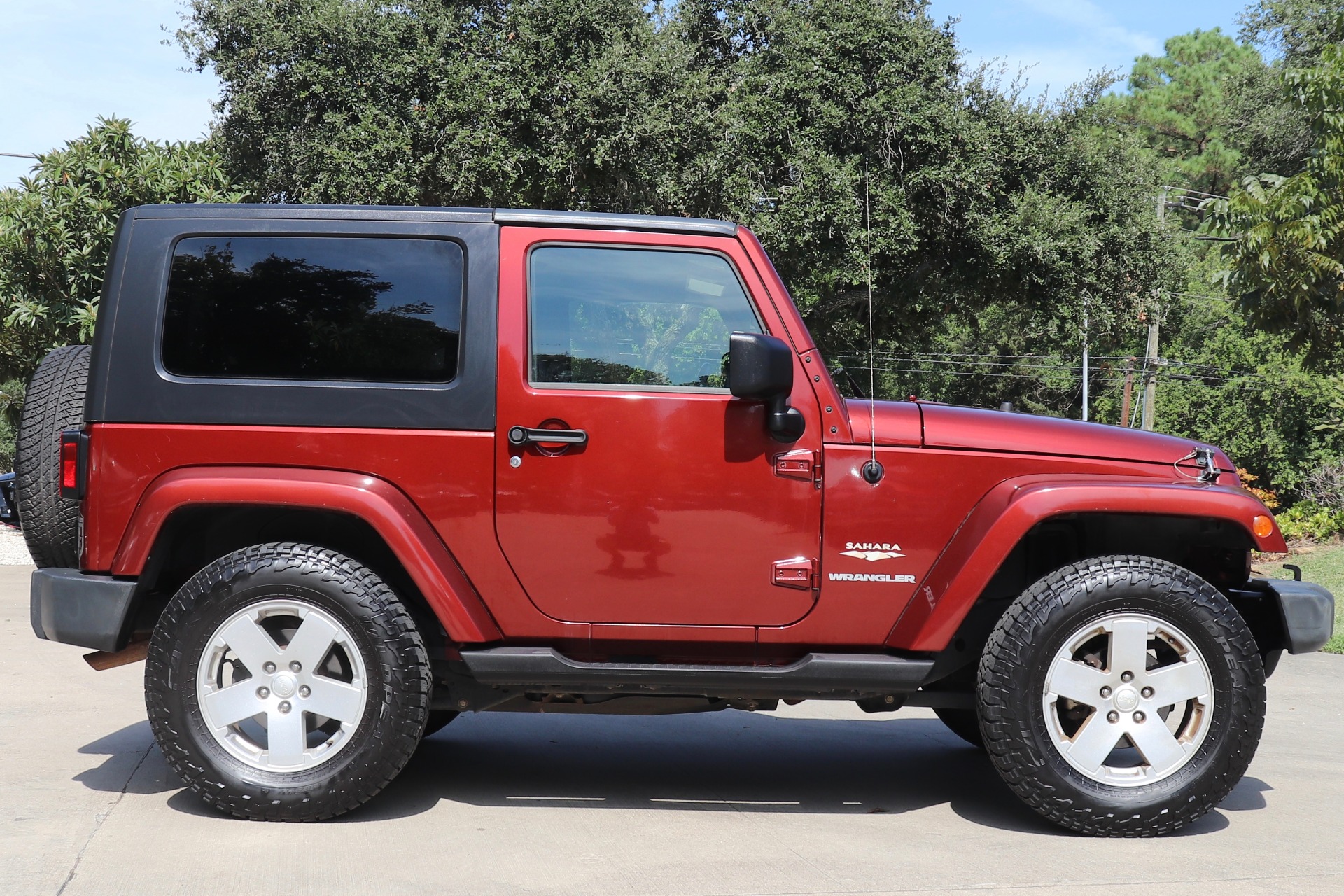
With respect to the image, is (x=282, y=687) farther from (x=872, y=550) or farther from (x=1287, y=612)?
(x=1287, y=612)

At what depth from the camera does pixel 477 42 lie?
15.9 m

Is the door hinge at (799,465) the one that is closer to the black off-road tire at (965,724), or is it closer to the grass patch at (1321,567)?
the black off-road tire at (965,724)

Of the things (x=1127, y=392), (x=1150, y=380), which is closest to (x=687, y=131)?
(x=1150, y=380)

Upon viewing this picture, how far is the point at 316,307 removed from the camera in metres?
4.14

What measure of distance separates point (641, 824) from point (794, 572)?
3.36 feet

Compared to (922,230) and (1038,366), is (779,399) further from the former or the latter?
(1038,366)

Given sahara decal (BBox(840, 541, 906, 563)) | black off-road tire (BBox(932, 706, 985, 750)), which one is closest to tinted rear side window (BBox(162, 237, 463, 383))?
sahara decal (BBox(840, 541, 906, 563))

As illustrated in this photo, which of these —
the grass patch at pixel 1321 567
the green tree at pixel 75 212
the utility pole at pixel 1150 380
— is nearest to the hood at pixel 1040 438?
the grass patch at pixel 1321 567

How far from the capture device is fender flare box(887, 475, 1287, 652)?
3.93 metres

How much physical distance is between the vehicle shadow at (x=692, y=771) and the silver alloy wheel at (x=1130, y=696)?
33cm

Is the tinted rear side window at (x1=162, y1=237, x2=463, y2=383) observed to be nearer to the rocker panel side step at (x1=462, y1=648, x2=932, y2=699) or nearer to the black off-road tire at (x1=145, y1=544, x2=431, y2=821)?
the black off-road tire at (x1=145, y1=544, x2=431, y2=821)

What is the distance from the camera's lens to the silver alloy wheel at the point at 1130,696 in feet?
13.2

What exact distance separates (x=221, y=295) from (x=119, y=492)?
2.49 feet

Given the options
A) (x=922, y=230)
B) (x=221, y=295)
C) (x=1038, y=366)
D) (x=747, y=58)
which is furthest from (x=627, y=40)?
(x=1038, y=366)
